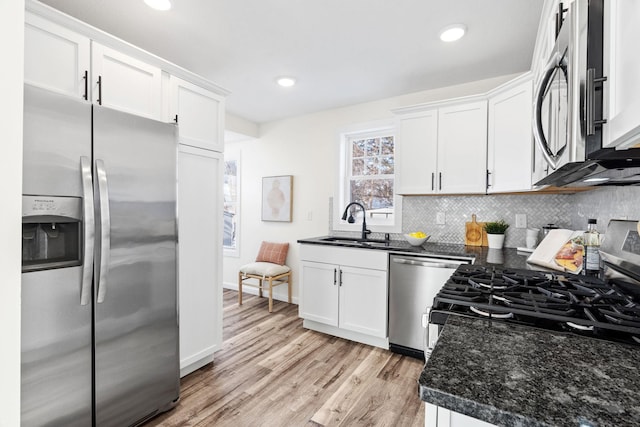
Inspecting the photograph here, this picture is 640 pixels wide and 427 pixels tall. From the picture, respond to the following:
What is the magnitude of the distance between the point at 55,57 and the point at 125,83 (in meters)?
0.33

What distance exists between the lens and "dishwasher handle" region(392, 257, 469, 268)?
2372 mm

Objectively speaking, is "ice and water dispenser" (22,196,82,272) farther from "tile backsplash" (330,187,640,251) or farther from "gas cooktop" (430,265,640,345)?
"tile backsplash" (330,187,640,251)

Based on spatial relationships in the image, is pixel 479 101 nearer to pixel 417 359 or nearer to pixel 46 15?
pixel 417 359

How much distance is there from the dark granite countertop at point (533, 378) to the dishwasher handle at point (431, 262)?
5.51 ft

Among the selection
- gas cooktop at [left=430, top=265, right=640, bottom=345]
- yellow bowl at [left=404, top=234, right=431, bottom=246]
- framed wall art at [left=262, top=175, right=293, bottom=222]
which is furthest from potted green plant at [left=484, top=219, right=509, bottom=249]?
framed wall art at [left=262, top=175, right=293, bottom=222]

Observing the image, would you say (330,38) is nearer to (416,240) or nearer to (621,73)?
(416,240)

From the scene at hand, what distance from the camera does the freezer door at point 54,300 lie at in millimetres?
1290

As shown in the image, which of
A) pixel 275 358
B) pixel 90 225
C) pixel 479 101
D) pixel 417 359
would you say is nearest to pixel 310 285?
pixel 275 358

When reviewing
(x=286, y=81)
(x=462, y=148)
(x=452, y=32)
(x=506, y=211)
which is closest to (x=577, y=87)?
(x=452, y=32)

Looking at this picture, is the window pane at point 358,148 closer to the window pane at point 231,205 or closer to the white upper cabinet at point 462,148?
the white upper cabinet at point 462,148

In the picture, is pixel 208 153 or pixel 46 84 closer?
pixel 46 84

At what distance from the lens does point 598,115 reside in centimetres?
64

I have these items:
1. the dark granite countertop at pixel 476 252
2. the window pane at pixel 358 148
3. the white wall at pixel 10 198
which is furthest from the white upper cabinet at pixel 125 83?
the window pane at pixel 358 148

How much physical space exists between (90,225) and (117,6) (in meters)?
1.42
